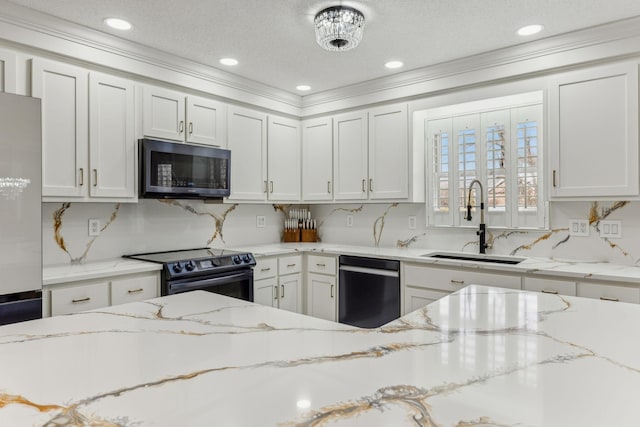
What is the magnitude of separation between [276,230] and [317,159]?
883 millimetres

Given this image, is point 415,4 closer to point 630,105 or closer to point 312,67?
point 312,67

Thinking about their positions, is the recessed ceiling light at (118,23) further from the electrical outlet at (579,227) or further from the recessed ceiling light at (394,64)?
the electrical outlet at (579,227)

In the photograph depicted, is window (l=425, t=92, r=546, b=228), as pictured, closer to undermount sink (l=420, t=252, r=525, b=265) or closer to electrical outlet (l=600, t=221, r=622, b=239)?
undermount sink (l=420, t=252, r=525, b=265)

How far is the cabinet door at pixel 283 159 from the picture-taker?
3.82 m

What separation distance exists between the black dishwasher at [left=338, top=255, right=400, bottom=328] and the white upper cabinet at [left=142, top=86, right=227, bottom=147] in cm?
152

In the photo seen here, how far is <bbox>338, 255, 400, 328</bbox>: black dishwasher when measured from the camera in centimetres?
316

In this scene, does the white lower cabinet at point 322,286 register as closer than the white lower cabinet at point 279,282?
No

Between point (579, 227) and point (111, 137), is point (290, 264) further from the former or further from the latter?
point (579, 227)

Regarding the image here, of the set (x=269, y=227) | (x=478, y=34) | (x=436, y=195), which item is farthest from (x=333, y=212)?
(x=478, y=34)

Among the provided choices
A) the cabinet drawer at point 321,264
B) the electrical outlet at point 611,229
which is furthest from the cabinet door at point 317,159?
the electrical outlet at point 611,229

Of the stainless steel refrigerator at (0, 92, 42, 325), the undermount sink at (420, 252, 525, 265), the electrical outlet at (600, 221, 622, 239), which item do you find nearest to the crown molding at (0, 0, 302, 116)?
the stainless steel refrigerator at (0, 92, 42, 325)

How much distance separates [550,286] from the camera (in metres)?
2.47

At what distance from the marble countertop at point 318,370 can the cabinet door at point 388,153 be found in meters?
2.24

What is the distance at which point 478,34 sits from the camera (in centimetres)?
260
